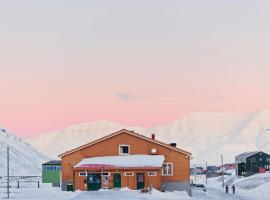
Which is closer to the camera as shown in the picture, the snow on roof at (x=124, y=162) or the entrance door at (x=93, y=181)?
the snow on roof at (x=124, y=162)

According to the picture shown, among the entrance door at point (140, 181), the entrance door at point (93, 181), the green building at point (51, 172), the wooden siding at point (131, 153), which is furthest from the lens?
the green building at point (51, 172)

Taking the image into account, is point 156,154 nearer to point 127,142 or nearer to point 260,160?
point 127,142

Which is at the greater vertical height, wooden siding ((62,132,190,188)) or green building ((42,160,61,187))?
wooden siding ((62,132,190,188))

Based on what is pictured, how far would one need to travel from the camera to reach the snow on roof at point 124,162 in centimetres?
6781

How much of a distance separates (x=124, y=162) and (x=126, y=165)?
118 centimetres

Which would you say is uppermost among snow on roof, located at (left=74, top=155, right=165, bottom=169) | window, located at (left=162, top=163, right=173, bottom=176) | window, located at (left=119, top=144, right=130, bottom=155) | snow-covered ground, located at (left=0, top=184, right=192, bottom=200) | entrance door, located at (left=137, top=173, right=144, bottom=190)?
window, located at (left=119, top=144, right=130, bottom=155)

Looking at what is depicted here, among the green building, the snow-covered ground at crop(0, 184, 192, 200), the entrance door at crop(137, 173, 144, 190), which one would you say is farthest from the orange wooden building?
the green building

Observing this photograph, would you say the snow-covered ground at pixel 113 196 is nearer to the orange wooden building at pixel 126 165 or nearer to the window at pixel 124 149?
the orange wooden building at pixel 126 165

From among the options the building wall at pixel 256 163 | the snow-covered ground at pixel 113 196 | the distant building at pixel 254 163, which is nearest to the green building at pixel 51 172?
the snow-covered ground at pixel 113 196

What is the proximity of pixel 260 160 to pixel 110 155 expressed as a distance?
85680mm

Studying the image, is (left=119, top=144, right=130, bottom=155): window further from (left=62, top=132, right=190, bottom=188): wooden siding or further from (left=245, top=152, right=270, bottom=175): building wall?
(left=245, top=152, right=270, bottom=175): building wall

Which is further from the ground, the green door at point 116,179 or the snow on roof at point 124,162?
the snow on roof at point 124,162

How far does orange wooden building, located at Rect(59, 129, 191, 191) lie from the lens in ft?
222

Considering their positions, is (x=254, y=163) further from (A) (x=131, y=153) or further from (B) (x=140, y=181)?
(B) (x=140, y=181)
